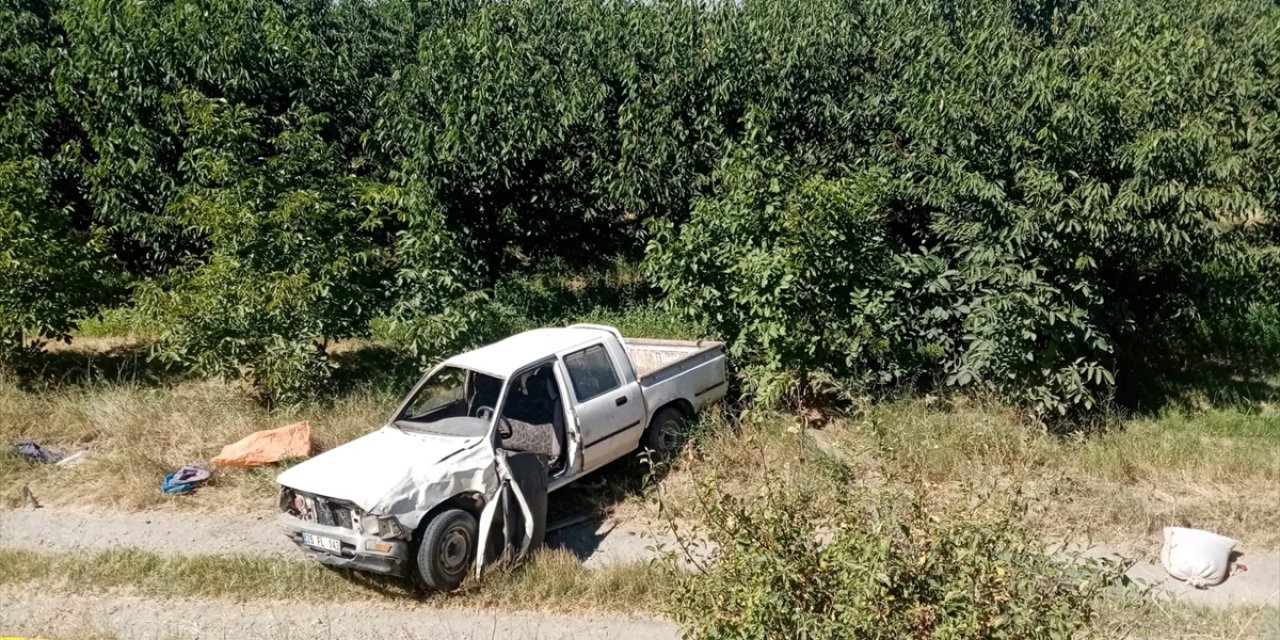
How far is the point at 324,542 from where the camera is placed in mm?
6996

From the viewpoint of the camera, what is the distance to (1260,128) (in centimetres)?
1178

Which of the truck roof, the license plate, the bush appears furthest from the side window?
the bush

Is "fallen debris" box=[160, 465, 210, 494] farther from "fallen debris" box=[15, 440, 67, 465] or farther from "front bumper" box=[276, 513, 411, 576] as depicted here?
"front bumper" box=[276, 513, 411, 576]

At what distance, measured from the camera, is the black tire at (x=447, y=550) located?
7.01m

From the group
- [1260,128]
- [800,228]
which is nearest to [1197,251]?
[1260,128]

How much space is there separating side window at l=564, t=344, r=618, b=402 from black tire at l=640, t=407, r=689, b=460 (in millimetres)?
757

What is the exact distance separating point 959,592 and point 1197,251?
8417 mm

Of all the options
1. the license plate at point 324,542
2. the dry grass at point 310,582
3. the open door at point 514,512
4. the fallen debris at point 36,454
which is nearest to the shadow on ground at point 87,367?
the fallen debris at point 36,454

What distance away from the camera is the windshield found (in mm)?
8242

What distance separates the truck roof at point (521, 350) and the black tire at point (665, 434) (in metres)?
1.03

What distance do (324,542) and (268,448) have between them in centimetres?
268

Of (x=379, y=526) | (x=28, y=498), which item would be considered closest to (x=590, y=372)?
(x=379, y=526)

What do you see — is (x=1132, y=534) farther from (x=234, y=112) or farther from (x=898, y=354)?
(x=234, y=112)

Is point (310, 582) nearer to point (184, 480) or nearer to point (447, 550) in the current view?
point (447, 550)
